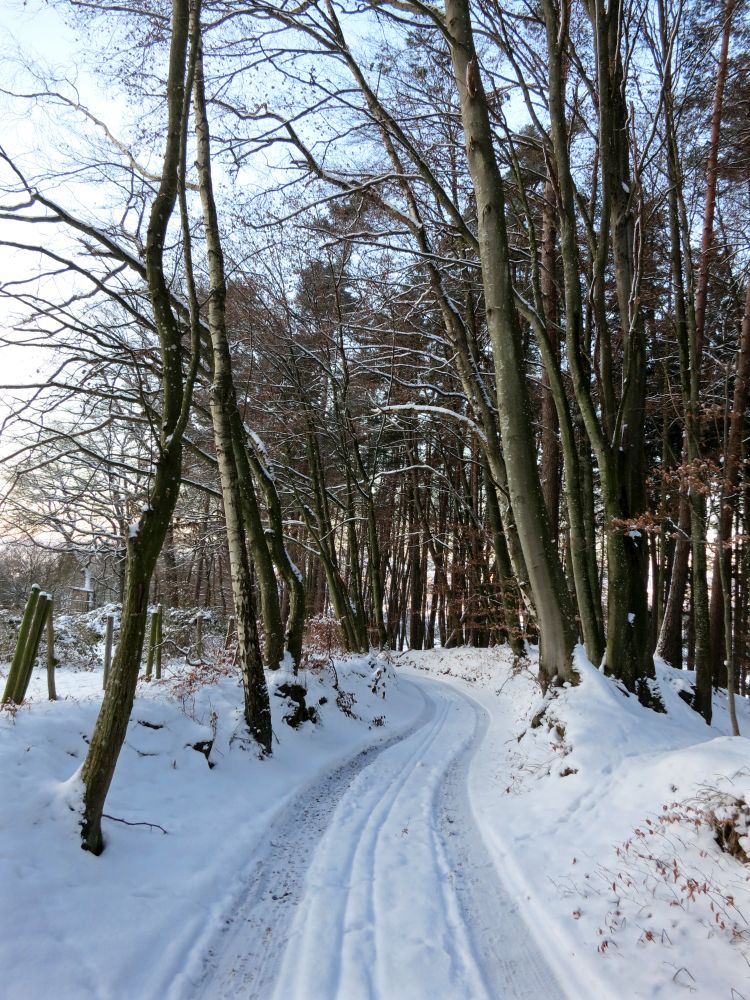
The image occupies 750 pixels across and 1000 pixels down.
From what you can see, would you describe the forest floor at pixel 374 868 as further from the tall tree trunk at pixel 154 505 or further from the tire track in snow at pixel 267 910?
the tall tree trunk at pixel 154 505

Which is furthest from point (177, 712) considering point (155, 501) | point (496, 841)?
point (496, 841)

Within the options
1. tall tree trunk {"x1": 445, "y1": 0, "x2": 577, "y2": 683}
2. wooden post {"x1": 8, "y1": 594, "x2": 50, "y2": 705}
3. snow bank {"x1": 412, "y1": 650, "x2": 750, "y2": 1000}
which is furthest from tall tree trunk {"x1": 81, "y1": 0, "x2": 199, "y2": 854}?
tall tree trunk {"x1": 445, "y1": 0, "x2": 577, "y2": 683}

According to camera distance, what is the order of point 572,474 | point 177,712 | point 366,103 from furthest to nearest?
point 366,103, point 572,474, point 177,712

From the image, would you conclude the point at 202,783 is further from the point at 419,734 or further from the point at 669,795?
the point at 419,734

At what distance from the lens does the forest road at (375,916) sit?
8.87ft

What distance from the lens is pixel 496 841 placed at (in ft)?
14.6

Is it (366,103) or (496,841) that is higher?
(366,103)

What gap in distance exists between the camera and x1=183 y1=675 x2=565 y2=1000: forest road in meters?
2.71

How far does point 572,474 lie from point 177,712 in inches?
229

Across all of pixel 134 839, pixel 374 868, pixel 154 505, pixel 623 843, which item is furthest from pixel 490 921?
pixel 154 505

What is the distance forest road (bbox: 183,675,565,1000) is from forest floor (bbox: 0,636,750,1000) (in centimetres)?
1

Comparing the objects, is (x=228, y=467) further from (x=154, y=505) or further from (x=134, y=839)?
(x=134, y=839)

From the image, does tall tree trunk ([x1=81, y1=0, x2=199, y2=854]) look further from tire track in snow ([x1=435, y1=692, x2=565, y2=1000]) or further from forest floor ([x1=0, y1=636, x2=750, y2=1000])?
tire track in snow ([x1=435, y1=692, x2=565, y2=1000])

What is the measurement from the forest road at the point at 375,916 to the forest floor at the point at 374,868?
0.05 ft
